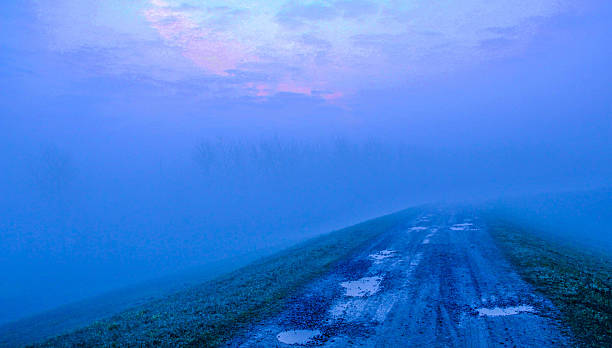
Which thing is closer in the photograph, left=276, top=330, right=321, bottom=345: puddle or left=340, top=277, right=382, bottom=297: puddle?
left=276, top=330, right=321, bottom=345: puddle

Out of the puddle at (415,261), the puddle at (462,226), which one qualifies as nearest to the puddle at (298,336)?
the puddle at (415,261)

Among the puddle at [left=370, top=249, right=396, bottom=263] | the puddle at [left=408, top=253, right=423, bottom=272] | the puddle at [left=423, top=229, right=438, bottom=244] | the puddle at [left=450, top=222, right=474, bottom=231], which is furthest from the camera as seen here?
the puddle at [left=450, top=222, right=474, bottom=231]

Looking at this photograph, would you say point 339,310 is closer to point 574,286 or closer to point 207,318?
point 207,318

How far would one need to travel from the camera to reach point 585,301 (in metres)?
11.8

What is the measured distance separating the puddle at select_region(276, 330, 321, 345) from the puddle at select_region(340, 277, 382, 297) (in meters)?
4.16

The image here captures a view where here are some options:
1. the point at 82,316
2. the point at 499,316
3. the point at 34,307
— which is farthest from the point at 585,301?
the point at 34,307

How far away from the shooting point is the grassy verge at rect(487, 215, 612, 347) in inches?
384

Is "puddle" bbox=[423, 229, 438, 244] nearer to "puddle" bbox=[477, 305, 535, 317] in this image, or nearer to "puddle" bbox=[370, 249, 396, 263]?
"puddle" bbox=[370, 249, 396, 263]

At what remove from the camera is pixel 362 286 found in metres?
16.4

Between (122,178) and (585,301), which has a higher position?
(122,178)

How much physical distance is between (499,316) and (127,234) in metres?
102

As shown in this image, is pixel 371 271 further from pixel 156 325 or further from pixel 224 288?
pixel 156 325

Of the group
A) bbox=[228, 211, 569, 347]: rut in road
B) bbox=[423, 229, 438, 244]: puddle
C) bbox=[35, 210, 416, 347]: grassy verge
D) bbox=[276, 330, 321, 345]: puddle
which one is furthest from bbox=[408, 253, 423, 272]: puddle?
bbox=[276, 330, 321, 345]: puddle

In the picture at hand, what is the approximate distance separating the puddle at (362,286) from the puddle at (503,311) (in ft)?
15.6
